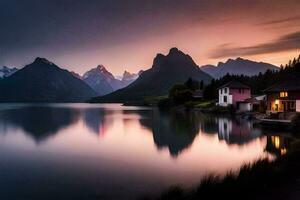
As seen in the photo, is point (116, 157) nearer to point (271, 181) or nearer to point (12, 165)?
point (12, 165)

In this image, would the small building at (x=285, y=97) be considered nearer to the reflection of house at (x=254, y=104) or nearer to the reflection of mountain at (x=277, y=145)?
the reflection of house at (x=254, y=104)

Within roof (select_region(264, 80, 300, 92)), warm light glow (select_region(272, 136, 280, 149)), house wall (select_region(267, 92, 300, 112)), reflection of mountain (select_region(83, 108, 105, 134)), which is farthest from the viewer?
roof (select_region(264, 80, 300, 92))

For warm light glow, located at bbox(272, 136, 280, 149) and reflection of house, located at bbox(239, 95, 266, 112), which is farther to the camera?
reflection of house, located at bbox(239, 95, 266, 112)

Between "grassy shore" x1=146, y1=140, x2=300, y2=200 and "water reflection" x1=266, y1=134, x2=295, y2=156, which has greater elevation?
"grassy shore" x1=146, y1=140, x2=300, y2=200

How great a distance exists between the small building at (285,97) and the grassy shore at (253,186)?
35.7m

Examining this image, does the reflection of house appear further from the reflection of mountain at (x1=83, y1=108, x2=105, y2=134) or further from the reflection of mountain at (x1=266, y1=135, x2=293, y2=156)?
the reflection of mountain at (x1=83, y1=108, x2=105, y2=134)

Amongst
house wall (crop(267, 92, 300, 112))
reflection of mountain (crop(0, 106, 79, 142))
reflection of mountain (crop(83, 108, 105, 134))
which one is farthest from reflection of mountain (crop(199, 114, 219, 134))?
reflection of mountain (crop(0, 106, 79, 142))

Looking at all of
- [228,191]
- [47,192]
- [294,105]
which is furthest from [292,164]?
[294,105]

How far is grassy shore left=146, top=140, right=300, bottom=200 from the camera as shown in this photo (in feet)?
36.9

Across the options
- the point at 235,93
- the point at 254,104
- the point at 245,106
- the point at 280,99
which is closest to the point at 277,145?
the point at 280,99

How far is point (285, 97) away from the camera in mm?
49062

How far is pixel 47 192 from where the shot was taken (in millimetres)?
14328

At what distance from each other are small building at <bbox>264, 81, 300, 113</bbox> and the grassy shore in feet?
117

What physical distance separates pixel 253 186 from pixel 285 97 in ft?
135
